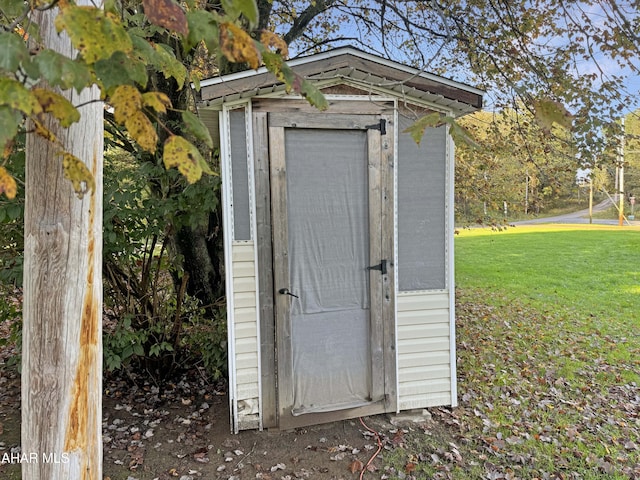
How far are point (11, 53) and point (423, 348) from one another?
3.08 metres

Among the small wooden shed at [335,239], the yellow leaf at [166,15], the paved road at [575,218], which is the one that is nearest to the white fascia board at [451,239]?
the small wooden shed at [335,239]

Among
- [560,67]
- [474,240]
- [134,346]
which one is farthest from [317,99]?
[474,240]

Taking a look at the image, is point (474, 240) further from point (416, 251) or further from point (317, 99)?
point (317, 99)

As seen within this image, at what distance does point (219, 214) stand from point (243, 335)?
71.0 inches

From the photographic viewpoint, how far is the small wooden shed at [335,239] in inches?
116

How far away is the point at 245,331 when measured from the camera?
9.97 feet

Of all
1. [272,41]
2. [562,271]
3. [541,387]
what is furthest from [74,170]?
[562,271]

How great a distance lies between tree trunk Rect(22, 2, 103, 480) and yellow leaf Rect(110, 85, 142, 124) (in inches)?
18.6

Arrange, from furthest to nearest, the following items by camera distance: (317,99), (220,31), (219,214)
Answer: (219,214), (317,99), (220,31)

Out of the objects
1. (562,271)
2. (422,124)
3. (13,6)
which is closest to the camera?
(422,124)

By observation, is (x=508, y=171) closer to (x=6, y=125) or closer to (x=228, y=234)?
(x=228, y=234)

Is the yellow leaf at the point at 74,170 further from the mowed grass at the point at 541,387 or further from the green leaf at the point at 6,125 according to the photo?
the mowed grass at the point at 541,387

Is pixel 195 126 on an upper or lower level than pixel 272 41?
lower

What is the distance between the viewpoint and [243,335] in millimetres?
3039
